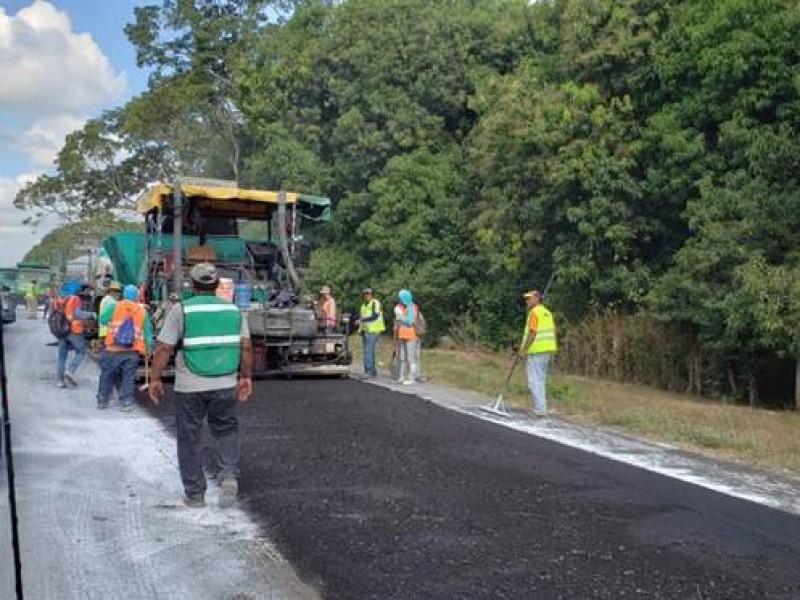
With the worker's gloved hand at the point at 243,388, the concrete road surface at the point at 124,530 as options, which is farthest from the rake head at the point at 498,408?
the worker's gloved hand at the point at 243,388

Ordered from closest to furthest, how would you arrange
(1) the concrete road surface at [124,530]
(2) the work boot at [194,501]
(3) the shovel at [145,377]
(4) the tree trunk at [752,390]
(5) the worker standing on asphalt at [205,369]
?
(1) the concrete road surface at [124,530]
(2) the work boot at [194,501]
(5) the worker standing on asphalt at [205,369]
(3) the shovel at [145,377]
(4) the tree trunk at [752,390]

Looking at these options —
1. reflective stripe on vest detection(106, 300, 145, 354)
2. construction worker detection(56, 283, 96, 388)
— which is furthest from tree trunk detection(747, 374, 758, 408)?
construction worker detection(56, 283, 96, 388)

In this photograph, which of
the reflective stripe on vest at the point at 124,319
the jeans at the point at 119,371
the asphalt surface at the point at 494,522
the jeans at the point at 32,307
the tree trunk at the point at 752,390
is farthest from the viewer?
the jeans at the point at 32,307

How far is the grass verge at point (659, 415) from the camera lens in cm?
1022

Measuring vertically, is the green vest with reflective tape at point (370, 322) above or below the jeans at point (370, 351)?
above

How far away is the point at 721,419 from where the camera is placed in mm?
13336

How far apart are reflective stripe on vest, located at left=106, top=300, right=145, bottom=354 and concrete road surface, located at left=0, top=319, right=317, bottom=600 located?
7.06 feet

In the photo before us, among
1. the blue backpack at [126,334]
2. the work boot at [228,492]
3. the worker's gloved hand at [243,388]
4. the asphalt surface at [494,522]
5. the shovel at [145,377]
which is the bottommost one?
the asphalt surface at [494,522]

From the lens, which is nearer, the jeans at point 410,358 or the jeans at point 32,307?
the jeans at point 410,358

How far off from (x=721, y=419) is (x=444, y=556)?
8.62 m

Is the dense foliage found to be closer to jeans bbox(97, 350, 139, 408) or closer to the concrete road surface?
jeans bbox(97, 350, 139, 408)

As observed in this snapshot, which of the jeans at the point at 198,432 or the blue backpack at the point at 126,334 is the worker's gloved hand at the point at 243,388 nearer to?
the jeans at the point at 198,432

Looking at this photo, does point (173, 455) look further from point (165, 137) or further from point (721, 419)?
point (165, 137)

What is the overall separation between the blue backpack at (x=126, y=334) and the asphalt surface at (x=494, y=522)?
289 centimetres
